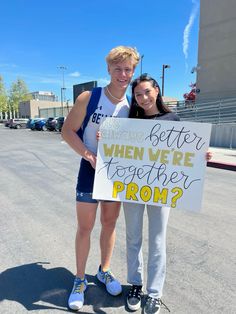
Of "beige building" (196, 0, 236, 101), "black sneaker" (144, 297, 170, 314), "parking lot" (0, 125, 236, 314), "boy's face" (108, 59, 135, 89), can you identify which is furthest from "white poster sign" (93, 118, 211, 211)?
"beige building" (196, 0, 236, 101)

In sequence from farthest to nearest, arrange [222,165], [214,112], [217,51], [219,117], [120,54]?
[217,51] < [214,112] < [219,117] < [222,165] < [120,54]

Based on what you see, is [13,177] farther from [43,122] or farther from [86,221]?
[43,122]

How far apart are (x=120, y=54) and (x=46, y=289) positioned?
6.67ft

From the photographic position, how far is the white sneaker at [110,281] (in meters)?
2.51

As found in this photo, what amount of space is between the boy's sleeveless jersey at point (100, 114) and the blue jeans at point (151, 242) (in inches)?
21.8

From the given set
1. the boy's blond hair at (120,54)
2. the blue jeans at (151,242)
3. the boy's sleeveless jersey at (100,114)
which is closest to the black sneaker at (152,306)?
the blue jeans at (151,242)

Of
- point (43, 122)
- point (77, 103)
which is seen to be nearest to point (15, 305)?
point (77, 103)

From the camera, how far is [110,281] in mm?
2574

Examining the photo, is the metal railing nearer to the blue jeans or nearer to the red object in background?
the red object in background

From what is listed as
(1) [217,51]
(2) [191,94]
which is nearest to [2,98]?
(2) [191,94]

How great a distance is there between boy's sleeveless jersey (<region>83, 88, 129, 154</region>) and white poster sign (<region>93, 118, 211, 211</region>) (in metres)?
0.07

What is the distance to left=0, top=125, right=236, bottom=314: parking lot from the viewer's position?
242 centimetres

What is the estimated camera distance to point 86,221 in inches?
92.4

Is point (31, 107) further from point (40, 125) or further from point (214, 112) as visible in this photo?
point (214, 112)
